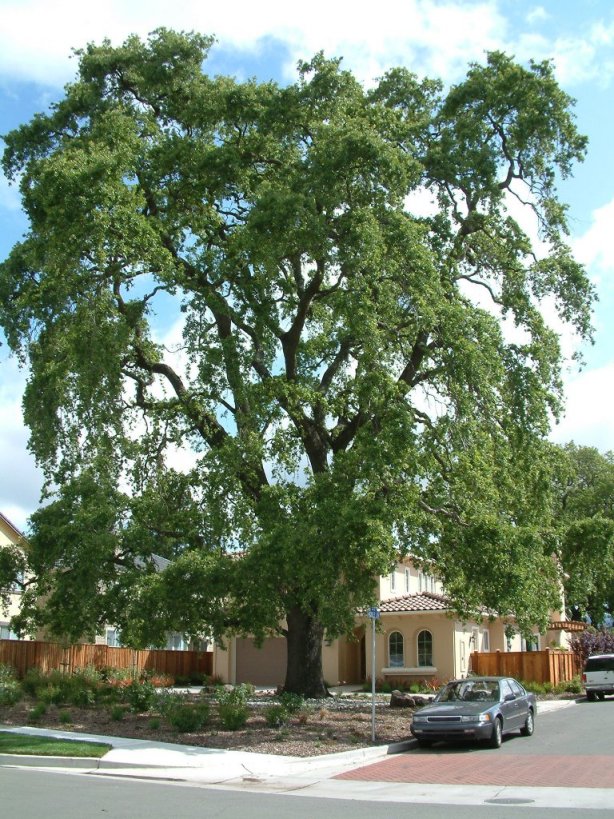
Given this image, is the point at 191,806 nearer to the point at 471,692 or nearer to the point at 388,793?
the point at 388,793

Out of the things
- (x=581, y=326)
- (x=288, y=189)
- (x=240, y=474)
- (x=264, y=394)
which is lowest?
(x=240, y=474)

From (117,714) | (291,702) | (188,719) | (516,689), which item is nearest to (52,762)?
(188,719)

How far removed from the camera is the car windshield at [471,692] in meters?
18.4

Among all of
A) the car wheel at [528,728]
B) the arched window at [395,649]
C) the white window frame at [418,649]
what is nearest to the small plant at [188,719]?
the car wheel at [528,728]

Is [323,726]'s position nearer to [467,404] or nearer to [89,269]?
[467,404]

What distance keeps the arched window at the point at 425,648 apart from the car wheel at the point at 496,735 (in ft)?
55.2

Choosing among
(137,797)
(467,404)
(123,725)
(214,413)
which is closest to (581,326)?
(467,404)

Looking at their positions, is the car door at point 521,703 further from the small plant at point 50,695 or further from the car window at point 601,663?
the car window at point 601,663

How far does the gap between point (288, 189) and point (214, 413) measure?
6543 millimetres

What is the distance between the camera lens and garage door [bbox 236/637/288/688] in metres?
38.4

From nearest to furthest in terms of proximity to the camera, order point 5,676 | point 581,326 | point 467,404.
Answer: point 467,404, point 581,326, point 5,676

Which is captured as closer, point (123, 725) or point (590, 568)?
point (123, 725)

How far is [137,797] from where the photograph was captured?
11.4 metres

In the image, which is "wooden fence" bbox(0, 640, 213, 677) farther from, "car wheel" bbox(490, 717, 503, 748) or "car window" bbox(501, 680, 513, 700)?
"car wheel" bbox(490, 717, 503, 748)
